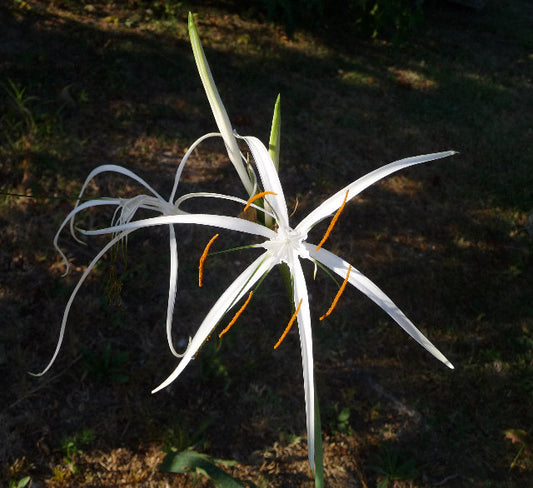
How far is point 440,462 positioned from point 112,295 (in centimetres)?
186

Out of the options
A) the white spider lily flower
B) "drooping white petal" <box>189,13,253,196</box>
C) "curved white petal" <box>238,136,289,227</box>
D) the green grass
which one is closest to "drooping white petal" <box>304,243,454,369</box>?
→ the white spider lily flower

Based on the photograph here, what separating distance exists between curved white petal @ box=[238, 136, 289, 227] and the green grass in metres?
0.49

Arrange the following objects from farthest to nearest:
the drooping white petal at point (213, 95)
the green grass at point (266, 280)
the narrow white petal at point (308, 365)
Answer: the green grass at point (266, 280) < the drooping white petal at point (213, 95) < the narrow white petal at point (308, 365)

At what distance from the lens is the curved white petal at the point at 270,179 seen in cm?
114

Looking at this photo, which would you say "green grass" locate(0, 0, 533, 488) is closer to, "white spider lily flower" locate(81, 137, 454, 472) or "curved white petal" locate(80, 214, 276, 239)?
"curved white petal" locate(80, 214, 276, 239)

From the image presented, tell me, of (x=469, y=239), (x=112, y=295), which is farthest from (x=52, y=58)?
(x=469, y=239)

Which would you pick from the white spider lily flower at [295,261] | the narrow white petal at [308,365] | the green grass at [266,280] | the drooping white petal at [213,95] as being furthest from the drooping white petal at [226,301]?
the green grass at [266,280]

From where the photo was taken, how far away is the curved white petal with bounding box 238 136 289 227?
3.74ft

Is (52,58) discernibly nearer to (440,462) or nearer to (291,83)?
(291,83)

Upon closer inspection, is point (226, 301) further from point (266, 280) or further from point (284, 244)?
point (266, 280)

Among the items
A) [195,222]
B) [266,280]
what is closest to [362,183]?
[195,222]

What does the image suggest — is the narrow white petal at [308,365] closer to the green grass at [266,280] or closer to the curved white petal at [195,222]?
the curved white petal at [195,222]

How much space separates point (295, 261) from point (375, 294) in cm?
20

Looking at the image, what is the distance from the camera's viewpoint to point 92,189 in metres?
3.11
